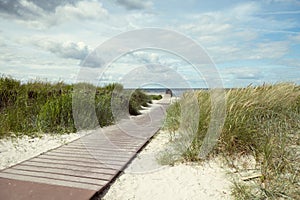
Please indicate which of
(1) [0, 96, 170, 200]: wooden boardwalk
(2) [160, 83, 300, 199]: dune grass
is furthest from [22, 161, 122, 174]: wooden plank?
(2) [160, 83, 300, 199]: dune grass

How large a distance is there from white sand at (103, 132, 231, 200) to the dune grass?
0.21 metres

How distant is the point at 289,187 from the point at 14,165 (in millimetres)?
3561

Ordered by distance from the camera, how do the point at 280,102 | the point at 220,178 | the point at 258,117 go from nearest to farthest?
the point at 220,178 → the point at 258,117 → the point at 280,102

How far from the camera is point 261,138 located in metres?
3.60

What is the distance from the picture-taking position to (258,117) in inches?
174

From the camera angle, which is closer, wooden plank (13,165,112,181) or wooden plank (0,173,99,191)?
wooden plank (0,173,99,191)

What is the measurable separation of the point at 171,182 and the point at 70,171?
4.55 ft

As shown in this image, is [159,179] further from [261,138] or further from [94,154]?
[261,138]

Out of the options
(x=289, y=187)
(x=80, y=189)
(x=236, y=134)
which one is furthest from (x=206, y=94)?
(x=80, y=189)

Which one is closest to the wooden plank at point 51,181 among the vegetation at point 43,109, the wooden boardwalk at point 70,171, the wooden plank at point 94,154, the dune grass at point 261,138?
the wooden boardwalk at point 70,171

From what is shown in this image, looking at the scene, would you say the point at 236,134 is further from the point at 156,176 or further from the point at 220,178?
the point at 156,176

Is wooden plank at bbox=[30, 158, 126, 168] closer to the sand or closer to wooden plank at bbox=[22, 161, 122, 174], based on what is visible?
wooden plank at bbox=[22, 161, 122, 174]

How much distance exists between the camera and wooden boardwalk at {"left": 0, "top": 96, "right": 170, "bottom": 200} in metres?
2.64

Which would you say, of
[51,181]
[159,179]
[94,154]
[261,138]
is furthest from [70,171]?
[261,138]
